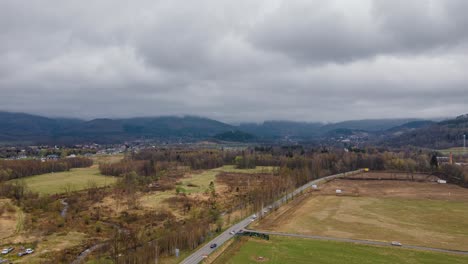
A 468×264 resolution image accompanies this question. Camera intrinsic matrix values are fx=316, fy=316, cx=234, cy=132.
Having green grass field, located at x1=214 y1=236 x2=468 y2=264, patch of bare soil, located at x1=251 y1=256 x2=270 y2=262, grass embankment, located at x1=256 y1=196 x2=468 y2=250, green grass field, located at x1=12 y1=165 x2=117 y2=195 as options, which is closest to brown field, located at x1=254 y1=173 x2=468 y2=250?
grass embankment, located at x1=256 y1=196 x2=468 y2=250

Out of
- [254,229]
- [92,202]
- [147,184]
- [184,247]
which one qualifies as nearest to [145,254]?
[184,247]

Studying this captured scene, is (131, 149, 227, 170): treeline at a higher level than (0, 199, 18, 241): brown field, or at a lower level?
higher

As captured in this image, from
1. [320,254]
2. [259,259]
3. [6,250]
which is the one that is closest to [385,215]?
[320,254]

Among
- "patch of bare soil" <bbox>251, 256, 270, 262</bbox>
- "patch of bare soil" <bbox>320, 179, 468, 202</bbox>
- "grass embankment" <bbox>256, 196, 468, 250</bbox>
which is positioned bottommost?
"patch of bare soil" <bbox>320, 179, 468, 202</bbox>

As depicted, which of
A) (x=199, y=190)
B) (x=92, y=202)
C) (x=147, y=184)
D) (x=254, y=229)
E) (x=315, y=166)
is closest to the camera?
(x=254, y=229)

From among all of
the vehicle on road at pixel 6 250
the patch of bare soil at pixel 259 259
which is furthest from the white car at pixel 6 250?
the patch of bare soil at pixel 259 259

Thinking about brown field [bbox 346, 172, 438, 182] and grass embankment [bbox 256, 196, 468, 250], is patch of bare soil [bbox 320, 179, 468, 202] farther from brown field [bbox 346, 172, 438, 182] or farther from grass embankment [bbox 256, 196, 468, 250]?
grass embankment [bbox 256, 196, 468, 250]

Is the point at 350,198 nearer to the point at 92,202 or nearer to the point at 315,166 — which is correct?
the point at 315,166

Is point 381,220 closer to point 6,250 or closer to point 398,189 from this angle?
point 398,189
